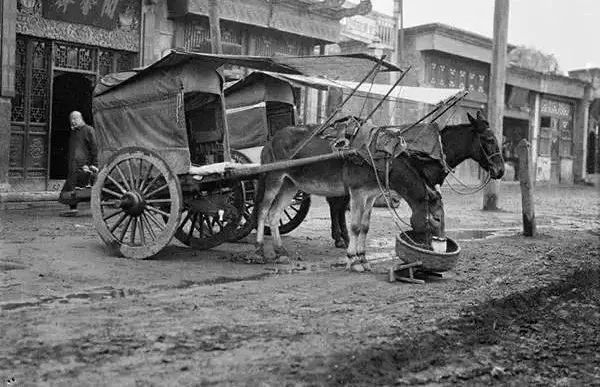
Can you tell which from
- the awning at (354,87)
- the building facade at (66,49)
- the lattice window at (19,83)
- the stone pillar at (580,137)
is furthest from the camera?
the stone pillar at (580,137)

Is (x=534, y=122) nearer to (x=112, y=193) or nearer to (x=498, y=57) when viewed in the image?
(x=498, y=57)

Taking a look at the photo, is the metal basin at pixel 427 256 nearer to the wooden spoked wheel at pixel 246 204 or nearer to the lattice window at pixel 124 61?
the wooden spoked wheel at pixel 246 204

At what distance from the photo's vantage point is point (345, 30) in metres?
20.9

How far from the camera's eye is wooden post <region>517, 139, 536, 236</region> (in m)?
10.6

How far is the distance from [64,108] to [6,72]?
337cm

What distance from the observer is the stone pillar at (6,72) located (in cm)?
1126

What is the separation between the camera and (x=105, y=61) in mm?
13484

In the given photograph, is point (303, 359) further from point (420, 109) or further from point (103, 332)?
point (420, 109)

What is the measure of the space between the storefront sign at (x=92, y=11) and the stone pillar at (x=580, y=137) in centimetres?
2703

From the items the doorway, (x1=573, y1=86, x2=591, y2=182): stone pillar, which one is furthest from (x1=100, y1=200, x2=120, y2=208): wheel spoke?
(x1=573, y1=86, x2=591, y2=182): stone pillar

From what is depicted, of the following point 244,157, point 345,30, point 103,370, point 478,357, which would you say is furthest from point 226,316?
point 345,30

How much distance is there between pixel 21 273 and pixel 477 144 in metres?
5.03

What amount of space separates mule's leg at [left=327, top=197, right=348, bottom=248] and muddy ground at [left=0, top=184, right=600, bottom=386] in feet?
1.21

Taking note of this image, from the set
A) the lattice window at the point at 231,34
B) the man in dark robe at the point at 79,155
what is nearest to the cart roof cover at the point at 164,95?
the man in dark robe at the point at 79,155
